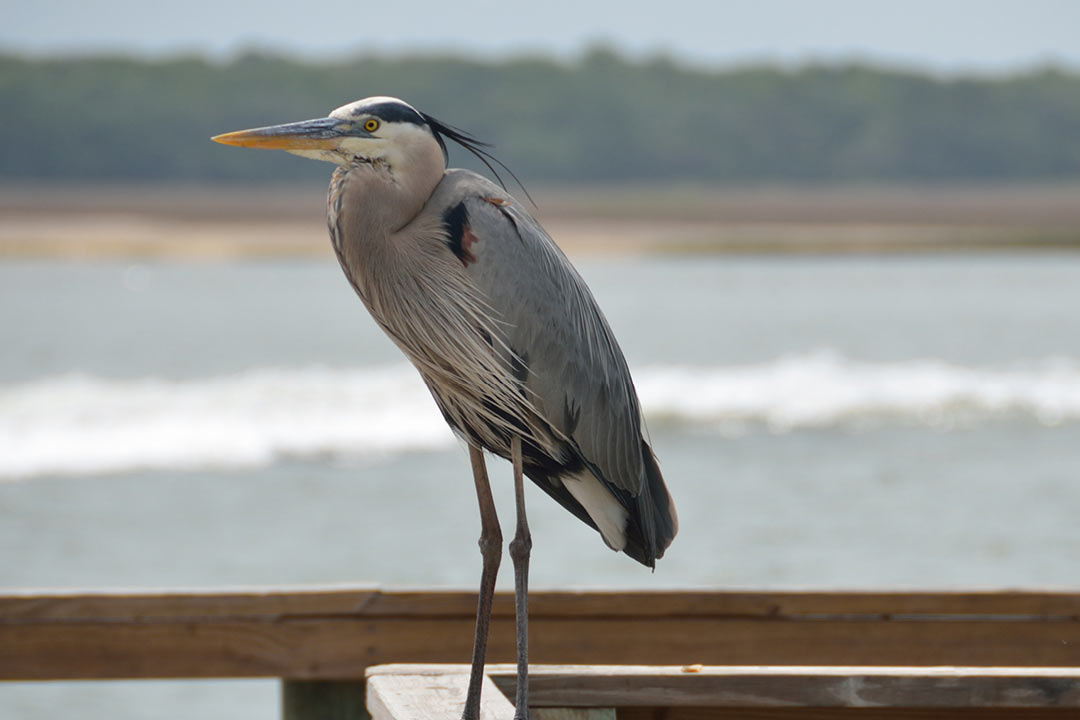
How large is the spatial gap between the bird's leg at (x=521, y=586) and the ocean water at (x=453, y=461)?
0.95 m

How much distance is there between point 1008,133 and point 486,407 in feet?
151

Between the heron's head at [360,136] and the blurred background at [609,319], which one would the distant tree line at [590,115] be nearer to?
the blurred background at [609,319]

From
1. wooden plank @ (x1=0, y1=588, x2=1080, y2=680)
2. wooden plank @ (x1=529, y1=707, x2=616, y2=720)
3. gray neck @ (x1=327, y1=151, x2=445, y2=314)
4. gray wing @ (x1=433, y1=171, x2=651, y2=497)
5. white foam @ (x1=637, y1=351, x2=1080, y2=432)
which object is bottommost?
white foam @ (x1=637, y1=351, x2=1080, y2=432)

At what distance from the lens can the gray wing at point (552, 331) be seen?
2.11 meters

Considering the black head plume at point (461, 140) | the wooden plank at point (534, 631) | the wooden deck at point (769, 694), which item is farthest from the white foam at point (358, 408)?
the wooden deck at point (769, 694)

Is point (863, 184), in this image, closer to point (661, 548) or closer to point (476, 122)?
point (476, 122)

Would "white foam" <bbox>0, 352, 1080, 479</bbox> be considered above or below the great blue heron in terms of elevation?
below

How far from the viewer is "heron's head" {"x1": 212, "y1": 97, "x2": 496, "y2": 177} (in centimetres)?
200

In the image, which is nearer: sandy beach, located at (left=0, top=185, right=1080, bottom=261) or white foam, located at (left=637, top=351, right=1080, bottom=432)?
white foam, located at (left=637, top=351, right=1080, bottom=432)

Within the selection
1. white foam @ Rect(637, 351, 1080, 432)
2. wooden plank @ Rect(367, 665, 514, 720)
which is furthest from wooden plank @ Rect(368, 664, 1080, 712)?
white foam @ Rect(637, 351, 1080, 432)

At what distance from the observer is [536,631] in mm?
2652

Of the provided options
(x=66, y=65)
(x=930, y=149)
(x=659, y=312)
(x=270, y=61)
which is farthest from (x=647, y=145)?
(x=659, y=312)

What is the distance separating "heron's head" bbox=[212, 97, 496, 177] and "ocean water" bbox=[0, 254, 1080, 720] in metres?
1.41

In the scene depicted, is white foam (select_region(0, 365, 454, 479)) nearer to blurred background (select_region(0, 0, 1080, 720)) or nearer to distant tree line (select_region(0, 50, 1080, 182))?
blurred background (select_region(0, 0, 1080, 720))
